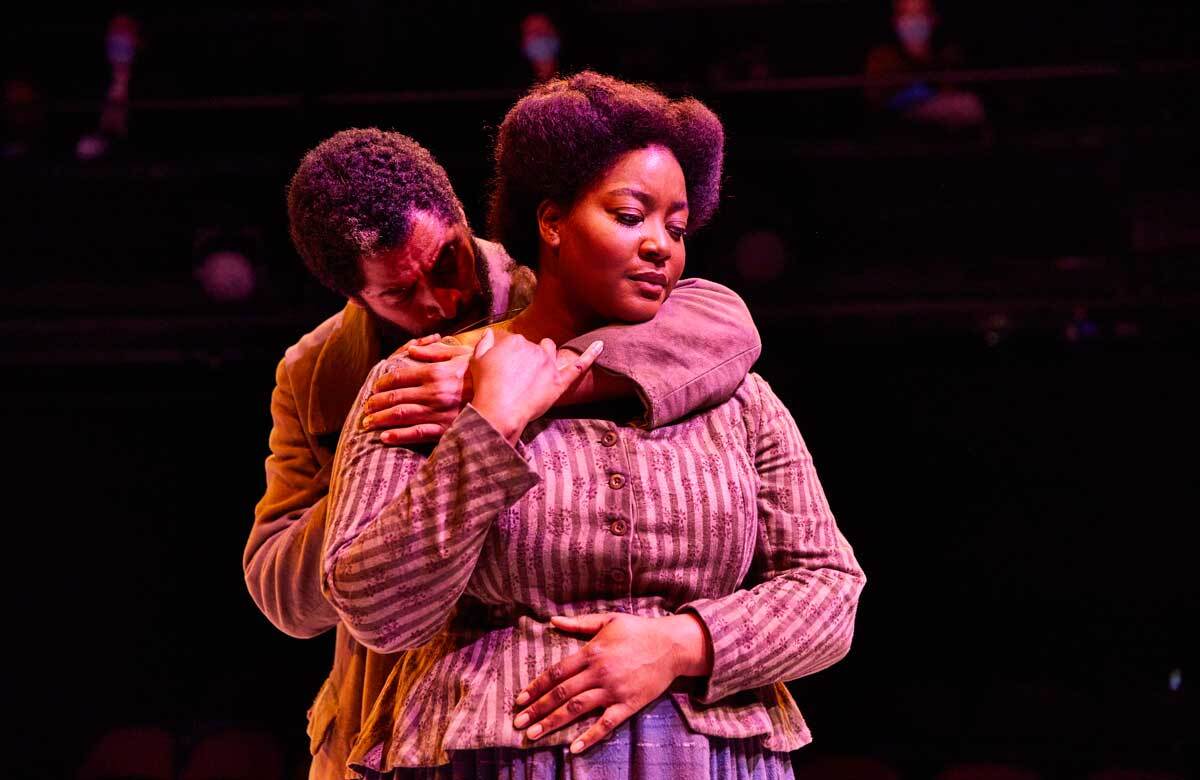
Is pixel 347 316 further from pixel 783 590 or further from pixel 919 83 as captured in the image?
pixel 919 83

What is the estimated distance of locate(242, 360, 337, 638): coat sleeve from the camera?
5.45 feet

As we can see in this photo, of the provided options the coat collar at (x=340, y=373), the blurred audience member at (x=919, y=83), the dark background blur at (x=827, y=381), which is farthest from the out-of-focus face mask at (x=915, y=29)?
the coat collar at (x=340, y=373)

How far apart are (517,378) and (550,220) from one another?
10.5 inches

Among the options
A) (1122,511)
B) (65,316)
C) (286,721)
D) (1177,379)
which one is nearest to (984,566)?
(1122,511)

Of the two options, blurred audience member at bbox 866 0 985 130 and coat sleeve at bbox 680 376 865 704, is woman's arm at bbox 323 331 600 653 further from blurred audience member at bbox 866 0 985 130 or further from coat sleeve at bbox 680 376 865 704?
blurred audience member at bbox 866 0 985 130

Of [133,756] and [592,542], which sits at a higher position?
[592,542]

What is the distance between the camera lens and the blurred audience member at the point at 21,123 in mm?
4184

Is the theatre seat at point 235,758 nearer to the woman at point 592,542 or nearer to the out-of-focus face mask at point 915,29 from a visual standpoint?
the woman at point 592,542

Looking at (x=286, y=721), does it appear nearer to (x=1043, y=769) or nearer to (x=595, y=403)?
(x=1043, y=769)

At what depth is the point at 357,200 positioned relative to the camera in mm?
1741

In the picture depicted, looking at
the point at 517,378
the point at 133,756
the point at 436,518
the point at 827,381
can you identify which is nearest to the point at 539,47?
the point at 827,381

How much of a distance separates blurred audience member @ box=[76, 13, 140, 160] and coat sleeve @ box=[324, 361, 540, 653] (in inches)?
135

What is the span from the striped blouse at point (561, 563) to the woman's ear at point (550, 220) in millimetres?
217

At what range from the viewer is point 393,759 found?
122 centimetres
